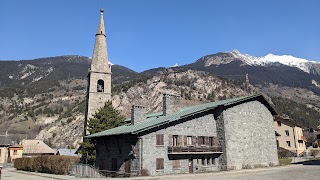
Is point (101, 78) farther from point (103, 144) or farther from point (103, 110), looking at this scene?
point (103, 144)

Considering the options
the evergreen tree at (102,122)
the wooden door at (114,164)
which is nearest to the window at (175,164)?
the wooden door at (114,164)

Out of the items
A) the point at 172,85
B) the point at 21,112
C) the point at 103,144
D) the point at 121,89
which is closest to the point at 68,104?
the point at 21,112

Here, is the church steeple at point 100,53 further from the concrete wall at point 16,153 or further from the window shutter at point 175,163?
the concrete wall at point 16,153

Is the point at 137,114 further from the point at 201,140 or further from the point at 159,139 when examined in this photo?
the point at 201,140

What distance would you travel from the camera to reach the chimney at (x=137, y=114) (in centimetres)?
3344

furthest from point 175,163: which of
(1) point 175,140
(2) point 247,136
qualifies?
(2) point 247,136

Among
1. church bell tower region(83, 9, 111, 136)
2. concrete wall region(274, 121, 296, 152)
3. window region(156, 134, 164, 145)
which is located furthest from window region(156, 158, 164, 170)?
concrete wall region(274, 121, 296, 152)

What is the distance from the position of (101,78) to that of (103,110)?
10027 mm

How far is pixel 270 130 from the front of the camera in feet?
121

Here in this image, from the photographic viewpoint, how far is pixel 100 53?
168 feet

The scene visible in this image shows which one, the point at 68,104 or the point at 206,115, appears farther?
the point at 68,104

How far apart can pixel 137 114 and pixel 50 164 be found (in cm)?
1201

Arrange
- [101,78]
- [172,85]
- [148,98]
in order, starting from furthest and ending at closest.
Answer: [172,85] → [148,98] → [101,78]

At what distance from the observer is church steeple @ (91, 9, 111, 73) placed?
50.7 meters
